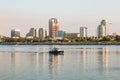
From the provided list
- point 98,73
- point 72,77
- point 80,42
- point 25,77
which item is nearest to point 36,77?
point 25,77

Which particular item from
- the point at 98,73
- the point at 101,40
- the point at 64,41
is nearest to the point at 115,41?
the point at 101,40

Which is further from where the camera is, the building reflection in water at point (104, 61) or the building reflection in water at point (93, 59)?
the building reflection in water at point (93, 59)

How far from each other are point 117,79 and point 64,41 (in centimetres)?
16686

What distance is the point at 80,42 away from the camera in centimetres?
18888

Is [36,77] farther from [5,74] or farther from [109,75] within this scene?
[109,75]

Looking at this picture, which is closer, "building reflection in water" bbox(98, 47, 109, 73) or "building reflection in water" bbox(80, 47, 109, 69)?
"building reflection in water" bbox(98, 47, 109, 73)

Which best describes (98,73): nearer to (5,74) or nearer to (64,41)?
(5,74)

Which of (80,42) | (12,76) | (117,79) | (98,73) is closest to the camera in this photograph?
(117,79)

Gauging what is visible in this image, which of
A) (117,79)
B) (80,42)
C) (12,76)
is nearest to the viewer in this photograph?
(117,79)

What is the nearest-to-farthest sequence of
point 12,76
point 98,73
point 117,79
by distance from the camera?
point 117,79 → point 12,76 → point 98,73

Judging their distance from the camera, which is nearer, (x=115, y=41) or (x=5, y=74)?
(x=5, y=74)

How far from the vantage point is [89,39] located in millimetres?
195375

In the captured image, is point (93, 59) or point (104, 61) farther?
point (93, 59)

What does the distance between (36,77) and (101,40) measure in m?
163
